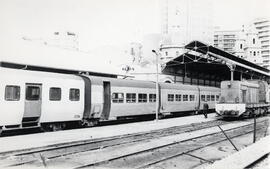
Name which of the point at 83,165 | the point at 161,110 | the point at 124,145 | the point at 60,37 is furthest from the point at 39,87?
the point at 60,37

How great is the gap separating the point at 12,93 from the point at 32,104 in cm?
119

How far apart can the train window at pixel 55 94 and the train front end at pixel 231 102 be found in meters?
13.7

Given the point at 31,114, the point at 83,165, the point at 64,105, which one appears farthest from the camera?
the point at 64,105

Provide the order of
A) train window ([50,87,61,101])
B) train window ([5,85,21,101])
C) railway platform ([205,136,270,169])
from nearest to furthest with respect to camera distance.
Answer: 1. railway platform ([205,136,270,169])
2. train window ([5,85,21,101])
3. train window ([50,87,61,101])

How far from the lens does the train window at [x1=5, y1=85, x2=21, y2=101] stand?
13.2m

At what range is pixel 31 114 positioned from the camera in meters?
14.2

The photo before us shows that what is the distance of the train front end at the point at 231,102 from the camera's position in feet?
75.5

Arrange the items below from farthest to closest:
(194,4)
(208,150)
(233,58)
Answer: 1. (194,4)
2. (233,58)
3. (208,150)

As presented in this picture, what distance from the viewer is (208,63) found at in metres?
37.2

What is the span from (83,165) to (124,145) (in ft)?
12.8

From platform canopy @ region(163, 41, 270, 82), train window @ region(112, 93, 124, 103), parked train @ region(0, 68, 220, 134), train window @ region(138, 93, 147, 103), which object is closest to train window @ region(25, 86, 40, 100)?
parked train @ region(0, 68, 220, 134)

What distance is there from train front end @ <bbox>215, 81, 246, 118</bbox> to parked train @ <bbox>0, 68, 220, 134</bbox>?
499cm

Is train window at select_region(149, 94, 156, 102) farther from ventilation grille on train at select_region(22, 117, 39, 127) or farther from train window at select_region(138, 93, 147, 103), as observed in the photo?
ventilation grille on train at select_region(22, 117, 39, 127)

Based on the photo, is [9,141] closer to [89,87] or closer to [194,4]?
[89,87]
